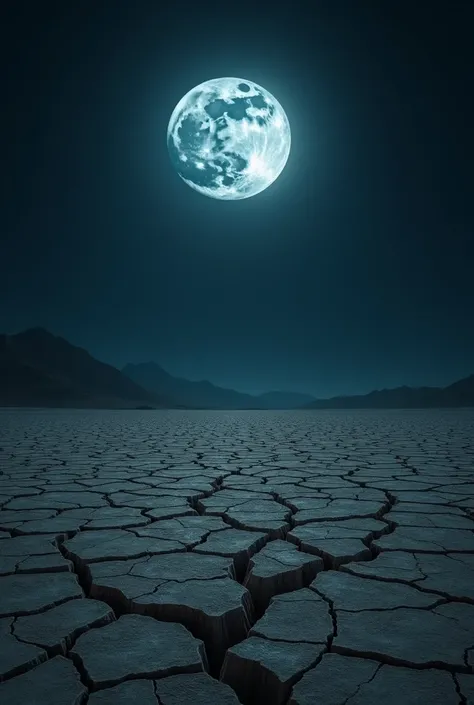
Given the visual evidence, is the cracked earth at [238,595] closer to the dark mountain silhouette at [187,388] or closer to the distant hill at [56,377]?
the distant hill at [56,377]

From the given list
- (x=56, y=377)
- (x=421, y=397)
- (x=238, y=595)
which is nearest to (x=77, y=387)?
(x=56, y=377)

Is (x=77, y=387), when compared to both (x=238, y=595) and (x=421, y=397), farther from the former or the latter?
(x=238, y=595)

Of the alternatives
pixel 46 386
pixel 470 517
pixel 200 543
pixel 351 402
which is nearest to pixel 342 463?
pixel 470 517

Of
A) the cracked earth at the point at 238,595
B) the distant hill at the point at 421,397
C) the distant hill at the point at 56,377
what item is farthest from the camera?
the distant hill at the point at 421,397

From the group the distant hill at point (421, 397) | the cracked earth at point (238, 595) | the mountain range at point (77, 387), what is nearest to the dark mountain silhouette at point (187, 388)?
the mountain range at point (77, 387)

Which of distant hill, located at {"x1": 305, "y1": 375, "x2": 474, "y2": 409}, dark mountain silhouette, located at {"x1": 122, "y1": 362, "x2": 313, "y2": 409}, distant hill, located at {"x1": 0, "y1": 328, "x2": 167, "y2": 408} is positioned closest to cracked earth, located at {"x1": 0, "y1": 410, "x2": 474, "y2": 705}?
distant hill, located at {"x1": 0, "y1": 328, "x2": 167, "y2": 408}

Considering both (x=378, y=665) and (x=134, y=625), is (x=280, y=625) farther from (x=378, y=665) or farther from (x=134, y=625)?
(x=134, y=625)
